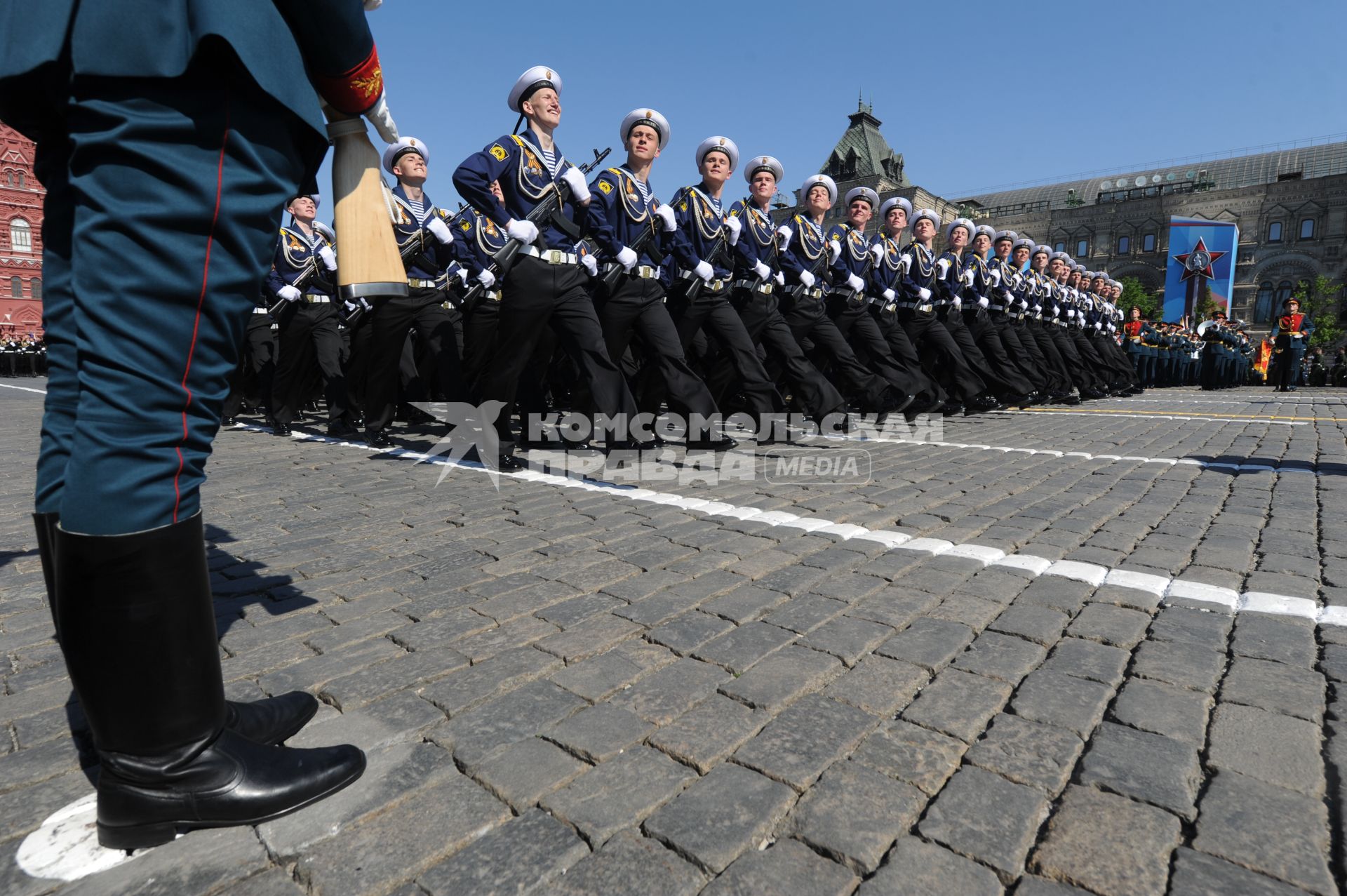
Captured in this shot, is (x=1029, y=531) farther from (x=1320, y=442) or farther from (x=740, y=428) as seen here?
(x=1320, y=442)

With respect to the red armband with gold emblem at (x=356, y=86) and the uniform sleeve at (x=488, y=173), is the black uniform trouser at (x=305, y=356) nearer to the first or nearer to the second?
the uniform sleeve at (x=488, y=173)

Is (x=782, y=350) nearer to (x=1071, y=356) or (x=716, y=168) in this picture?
(x=716, y=168)

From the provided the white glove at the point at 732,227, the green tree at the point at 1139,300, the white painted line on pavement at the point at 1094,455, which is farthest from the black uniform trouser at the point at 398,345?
the green tree at the point at 1139,300

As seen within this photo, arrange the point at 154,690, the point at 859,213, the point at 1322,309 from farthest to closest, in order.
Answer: the point at 1322,309 → the point at 859,213 → the point at 154,690

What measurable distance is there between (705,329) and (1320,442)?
5.82m

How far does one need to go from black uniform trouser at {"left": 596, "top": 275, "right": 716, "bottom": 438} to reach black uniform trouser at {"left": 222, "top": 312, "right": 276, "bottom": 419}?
484 cm

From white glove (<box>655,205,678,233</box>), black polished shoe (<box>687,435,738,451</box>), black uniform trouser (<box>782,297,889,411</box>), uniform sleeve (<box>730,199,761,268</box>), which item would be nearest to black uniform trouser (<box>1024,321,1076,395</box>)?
black uniform trouser (<box>782,297,889,411</box>)

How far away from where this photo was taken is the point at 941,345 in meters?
9.64

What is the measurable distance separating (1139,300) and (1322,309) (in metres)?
12.1

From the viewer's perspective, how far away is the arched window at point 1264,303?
6394 cm

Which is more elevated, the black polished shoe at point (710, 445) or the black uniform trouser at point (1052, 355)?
the black uniform trouser at point (1052, 355)

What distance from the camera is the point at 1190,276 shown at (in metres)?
56.2

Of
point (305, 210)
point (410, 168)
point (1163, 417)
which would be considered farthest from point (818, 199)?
point (1163, 417)

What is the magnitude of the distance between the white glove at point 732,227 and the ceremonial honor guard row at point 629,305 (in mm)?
16
